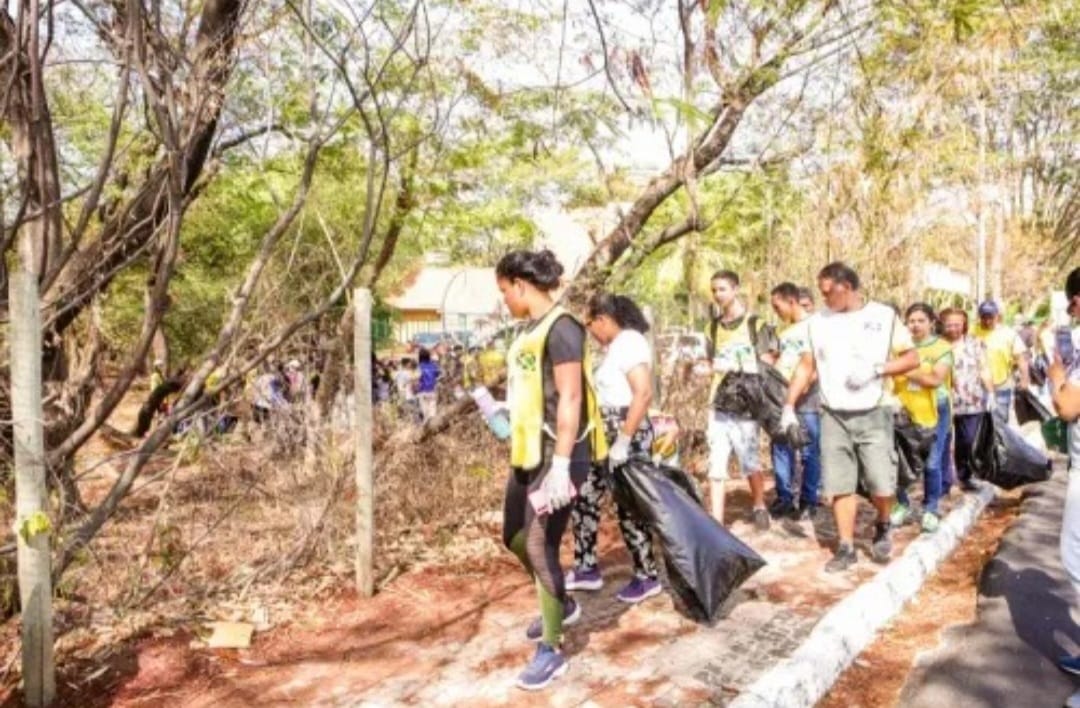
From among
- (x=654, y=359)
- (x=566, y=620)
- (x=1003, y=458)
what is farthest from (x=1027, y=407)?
(x=566, y=620)

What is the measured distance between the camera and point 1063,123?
20.4 metres

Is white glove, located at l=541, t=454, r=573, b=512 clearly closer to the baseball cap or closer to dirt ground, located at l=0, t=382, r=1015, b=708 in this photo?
dirt ground, located at l=0, t=382, r=1015, b=708

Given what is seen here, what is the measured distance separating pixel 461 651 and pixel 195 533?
1915 millimetres

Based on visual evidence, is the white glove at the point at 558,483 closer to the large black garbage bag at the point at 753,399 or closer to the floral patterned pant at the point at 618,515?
the floral patterned pant at the point at 618,515

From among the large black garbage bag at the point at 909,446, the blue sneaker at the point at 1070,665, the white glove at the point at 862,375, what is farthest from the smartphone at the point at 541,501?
the large black garbage bag at the point at 909,446

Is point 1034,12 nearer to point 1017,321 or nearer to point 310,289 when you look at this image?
point 310,289

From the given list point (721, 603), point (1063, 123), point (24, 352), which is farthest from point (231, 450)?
point (1063, 123)

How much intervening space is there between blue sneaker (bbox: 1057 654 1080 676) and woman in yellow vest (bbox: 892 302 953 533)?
2.02 meters

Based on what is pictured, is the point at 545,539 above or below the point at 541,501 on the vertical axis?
below

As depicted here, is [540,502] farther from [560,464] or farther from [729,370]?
[729,370]

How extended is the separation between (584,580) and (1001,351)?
5.11m

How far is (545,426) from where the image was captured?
Result: 11.7 feet

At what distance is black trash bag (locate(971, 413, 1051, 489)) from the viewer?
6570 millimetres

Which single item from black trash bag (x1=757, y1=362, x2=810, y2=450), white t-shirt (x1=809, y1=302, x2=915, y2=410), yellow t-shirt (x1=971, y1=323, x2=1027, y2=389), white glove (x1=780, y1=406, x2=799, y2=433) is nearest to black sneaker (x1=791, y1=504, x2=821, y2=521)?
black trash bag (x1=757, y1=362, x2=810, y2=450)
